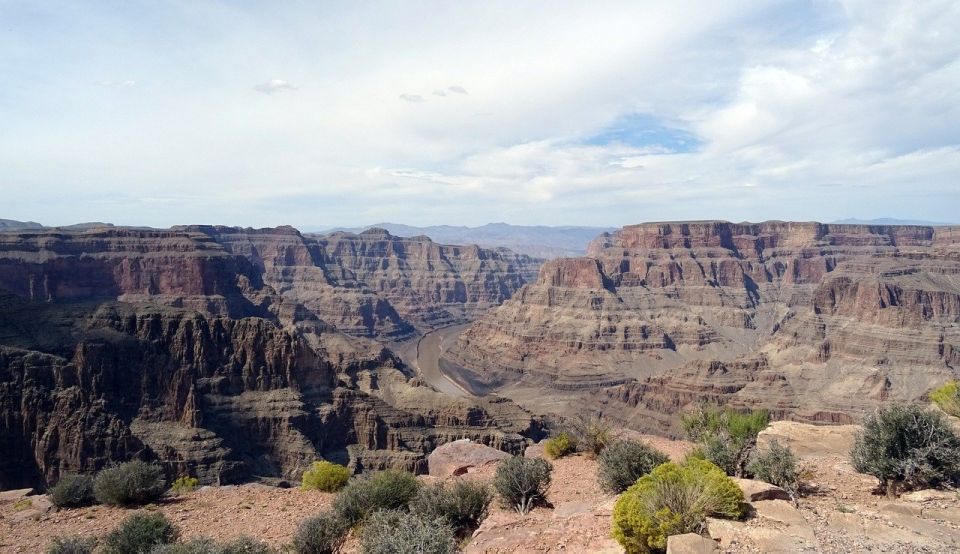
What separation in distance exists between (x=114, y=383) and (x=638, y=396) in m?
70.6

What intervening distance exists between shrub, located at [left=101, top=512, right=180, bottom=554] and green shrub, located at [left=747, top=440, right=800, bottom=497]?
1685 centimetres

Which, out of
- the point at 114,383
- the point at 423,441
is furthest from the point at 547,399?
the point at 114,383

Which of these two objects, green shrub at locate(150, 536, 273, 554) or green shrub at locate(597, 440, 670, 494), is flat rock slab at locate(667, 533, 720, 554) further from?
green shrub at locate(150, 536, 273, 554)

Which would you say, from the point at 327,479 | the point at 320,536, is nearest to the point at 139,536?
the point at 320,536

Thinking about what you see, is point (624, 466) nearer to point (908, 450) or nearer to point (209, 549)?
point (908, 450)

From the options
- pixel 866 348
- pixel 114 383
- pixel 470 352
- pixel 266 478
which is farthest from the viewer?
pixel 470 352

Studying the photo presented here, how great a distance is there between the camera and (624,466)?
19.2m

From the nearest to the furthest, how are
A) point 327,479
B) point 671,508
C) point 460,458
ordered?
point 671,508 < point 327,479 < point 460,458

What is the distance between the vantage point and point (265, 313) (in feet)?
402

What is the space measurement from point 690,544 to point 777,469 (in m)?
5.68

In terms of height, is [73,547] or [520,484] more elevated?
[520,484]

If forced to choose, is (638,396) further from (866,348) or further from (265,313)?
(265,313)

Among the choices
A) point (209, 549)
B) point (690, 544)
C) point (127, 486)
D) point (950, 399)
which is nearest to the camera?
point (690, 544)

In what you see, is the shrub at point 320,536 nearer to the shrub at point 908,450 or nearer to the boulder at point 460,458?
the boulder at point 460,458
